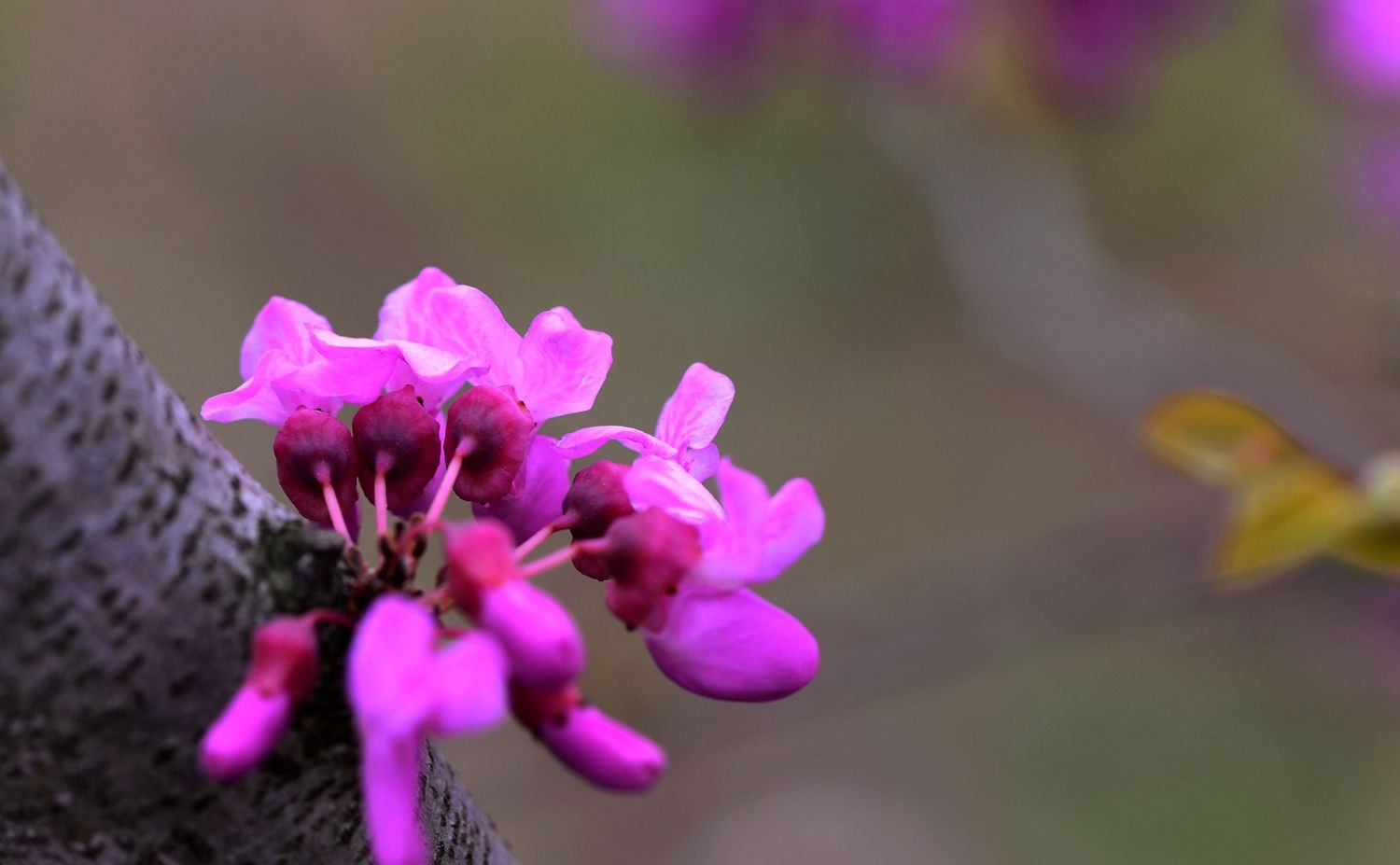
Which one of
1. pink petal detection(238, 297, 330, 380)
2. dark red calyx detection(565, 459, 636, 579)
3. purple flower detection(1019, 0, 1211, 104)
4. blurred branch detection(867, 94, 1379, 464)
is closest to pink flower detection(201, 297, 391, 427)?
pink petal detection(238, 297, 330, 380)

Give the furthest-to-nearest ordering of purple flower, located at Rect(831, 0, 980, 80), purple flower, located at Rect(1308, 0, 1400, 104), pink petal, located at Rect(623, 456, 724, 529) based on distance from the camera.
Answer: purple flower, located at Rect(831, 0, 980, 80) → purple flower, located at Rect(1308, 0, 1400, 104) → pink petal, located at Rect(623, 456, 724, 529)

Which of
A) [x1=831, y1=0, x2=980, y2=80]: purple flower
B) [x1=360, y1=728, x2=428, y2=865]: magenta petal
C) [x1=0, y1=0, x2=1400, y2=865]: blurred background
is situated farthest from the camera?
[x1=0, y1=0, x2=1400, y2=865]: blurred background

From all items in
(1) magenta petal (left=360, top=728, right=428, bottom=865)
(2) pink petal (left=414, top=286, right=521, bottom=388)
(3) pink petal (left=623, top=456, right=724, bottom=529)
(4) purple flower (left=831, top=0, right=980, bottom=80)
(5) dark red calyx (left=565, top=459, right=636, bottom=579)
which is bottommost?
(1) magenta petal (left=360, top=728, right=428, bottom=865)

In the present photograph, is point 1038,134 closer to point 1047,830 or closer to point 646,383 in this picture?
point 646,383

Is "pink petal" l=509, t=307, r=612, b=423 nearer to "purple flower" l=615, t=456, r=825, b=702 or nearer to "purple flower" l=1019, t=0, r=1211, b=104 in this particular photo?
"purple flower" l=615, t=456, r=825, b=702

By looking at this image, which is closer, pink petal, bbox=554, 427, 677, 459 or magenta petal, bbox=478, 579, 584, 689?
magenta petal, bbox=478, 579, 584, 689

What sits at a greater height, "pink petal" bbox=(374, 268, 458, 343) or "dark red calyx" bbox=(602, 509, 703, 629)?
"pink petal" bbox=(374, 268, 458, 343)

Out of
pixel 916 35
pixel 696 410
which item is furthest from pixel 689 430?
pixel 916 35

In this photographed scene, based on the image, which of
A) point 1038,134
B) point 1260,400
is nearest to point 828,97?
point 1038,134

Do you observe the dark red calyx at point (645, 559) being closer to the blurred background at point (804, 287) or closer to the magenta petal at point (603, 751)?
the magenta petal at point (603, 751)
